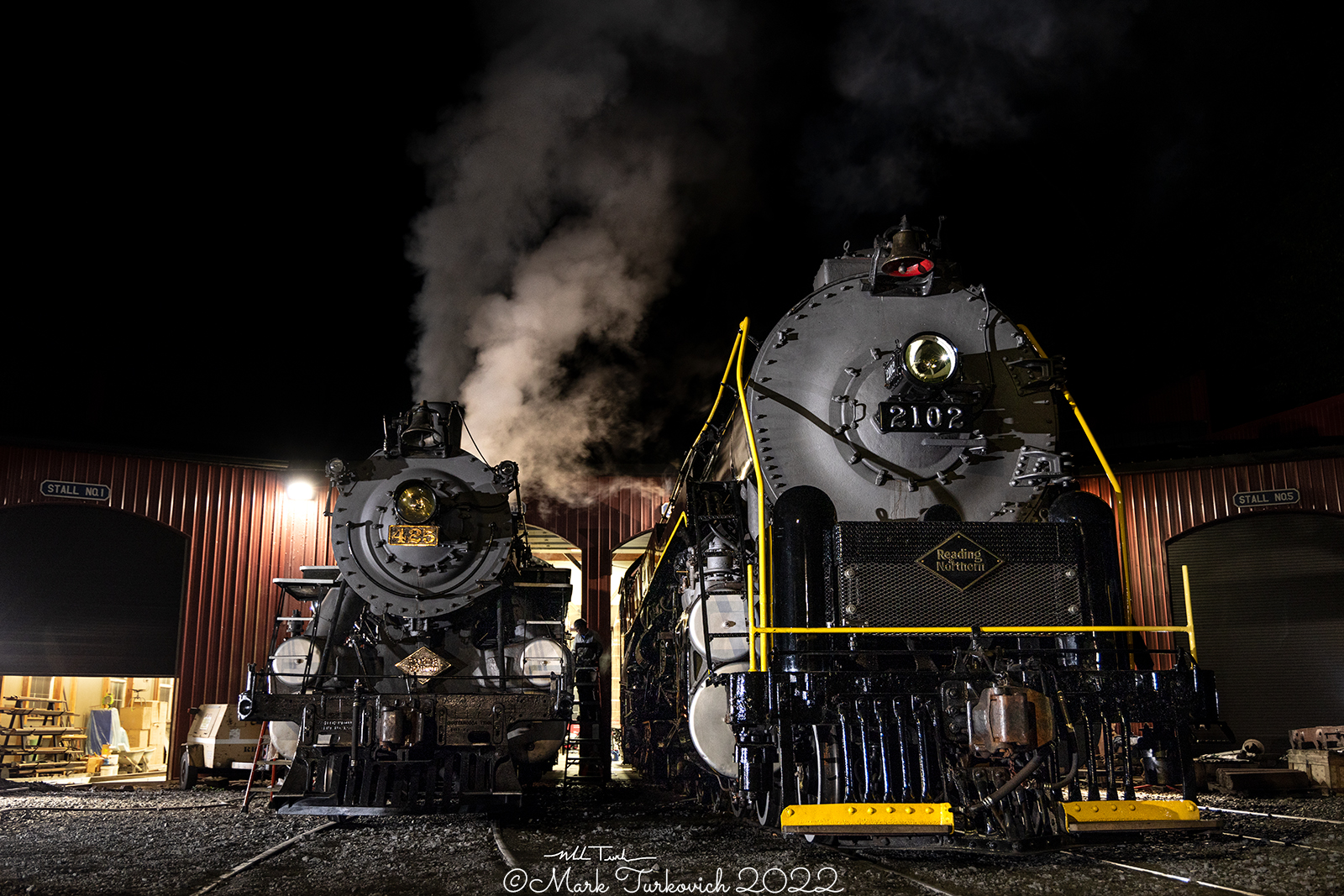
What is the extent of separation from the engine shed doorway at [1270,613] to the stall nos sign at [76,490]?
607 inches

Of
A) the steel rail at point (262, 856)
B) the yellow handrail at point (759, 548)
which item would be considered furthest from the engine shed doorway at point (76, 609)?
the yellow handrail at point (759, 548)

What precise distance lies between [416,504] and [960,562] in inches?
196

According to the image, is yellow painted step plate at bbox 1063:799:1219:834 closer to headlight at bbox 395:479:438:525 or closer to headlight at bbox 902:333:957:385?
headlight at bbox 902:333:957:385

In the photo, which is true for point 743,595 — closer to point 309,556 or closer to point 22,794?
point 22,794

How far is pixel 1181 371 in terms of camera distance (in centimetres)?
2414

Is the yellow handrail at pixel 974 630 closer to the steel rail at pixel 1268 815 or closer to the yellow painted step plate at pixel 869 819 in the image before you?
the yellow painted step plate at pixel 869 819

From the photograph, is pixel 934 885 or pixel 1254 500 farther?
pixel 1254 500

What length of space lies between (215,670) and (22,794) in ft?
13.2

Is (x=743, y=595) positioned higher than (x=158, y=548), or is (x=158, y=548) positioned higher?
(x=158, y=548)

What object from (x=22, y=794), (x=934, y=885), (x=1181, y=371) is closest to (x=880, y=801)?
(x=934, y=885)

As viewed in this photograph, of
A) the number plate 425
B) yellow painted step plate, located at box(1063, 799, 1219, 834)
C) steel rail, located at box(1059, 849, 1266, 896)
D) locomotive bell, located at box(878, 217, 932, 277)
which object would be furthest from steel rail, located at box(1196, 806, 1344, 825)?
locomotive bell, located at box(878, 217, 932, 277)

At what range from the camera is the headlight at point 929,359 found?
242 inches

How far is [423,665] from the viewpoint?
27.6 ft

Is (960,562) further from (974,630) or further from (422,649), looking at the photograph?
(422,649)
